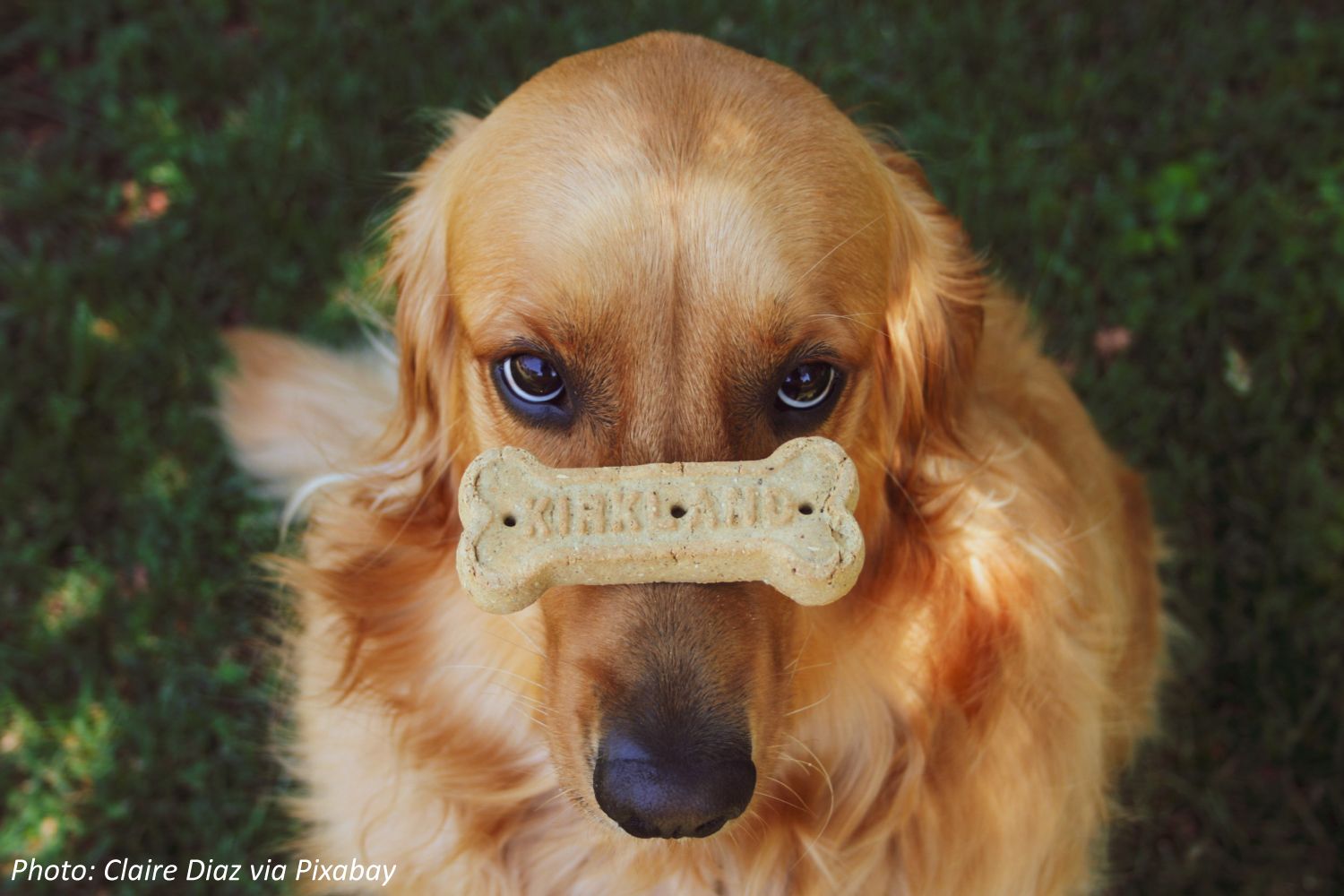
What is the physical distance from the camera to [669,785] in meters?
1.88

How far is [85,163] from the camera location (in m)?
4.61

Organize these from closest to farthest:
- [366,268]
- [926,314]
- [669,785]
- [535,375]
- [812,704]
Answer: [669,785], [535,375], [812,704], [926,314], [366,268]

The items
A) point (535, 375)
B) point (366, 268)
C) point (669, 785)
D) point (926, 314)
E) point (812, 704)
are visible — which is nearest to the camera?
point (669, 785)

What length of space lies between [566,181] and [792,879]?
167cm

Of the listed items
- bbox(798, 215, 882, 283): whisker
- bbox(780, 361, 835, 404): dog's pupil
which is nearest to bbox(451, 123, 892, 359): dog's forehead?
bbox(798, 215, 882, 283): whisker

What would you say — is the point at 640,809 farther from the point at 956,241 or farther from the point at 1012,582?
the point at 956,241

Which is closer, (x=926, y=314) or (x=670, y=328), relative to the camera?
(x=670, y=328)

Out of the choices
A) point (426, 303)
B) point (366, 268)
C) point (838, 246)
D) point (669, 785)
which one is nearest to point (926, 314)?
point (838, 246)

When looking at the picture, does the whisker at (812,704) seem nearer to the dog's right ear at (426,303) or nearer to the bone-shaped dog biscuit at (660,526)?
the bone-shaped dog biscuit at (660,526)

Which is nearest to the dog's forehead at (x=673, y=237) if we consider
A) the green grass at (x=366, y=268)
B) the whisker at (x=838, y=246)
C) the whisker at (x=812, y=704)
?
the whisker at (x=838, y=246)

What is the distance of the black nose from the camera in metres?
1.89

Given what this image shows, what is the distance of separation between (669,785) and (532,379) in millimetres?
835

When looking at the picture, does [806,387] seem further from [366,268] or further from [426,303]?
[366,268]

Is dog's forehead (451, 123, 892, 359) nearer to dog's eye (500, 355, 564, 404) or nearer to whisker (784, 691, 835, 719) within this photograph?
dog's eye (500, 355, 564, 404)
